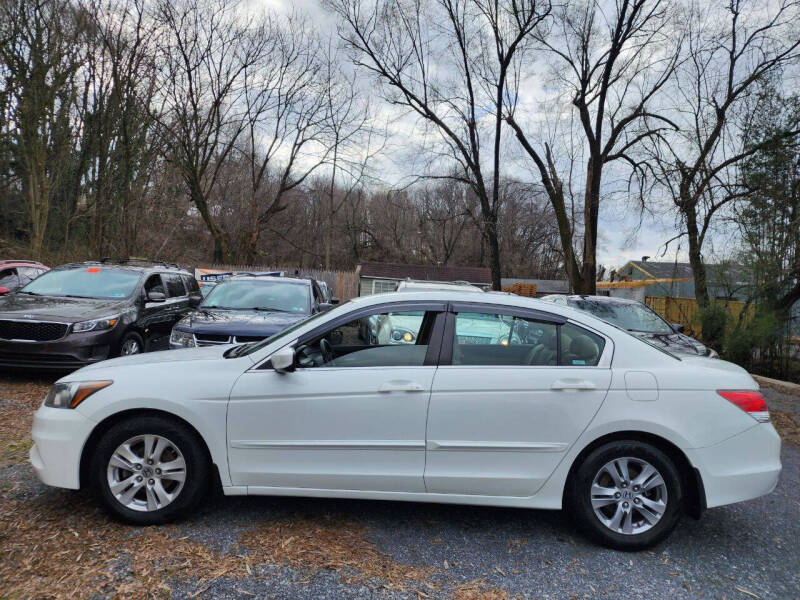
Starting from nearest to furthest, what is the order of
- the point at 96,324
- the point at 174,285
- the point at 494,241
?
the point at 96,324 < the point at 174,285 < the point at 494,241

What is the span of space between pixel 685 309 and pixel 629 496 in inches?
534

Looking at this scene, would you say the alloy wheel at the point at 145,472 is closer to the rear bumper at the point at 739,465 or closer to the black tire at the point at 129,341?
the rear bumper at the point at 739,465

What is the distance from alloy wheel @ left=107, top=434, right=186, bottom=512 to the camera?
312cm

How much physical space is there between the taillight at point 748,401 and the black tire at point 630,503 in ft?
1.84

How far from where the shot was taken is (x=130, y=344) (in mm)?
7363

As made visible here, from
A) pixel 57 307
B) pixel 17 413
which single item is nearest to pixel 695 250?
pixel 57 307

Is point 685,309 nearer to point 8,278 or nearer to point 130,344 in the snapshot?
point 130,344

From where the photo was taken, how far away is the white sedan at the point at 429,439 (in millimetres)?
3096

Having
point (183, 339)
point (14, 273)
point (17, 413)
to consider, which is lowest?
point (17, 413)

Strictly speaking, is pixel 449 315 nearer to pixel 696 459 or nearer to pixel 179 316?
pixel 696 459

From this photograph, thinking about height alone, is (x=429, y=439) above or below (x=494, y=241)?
below

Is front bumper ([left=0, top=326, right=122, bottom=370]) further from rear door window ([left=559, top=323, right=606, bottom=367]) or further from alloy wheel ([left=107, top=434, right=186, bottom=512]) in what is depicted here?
rear door window ([left=559, top=323, right=606, bottom=367])

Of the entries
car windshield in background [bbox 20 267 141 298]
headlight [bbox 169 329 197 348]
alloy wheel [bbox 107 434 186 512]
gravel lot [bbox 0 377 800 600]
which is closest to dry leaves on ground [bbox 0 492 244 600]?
gravel lot [bbox 0 377 800 600]

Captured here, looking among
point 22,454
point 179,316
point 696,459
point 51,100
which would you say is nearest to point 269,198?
point 51,100
